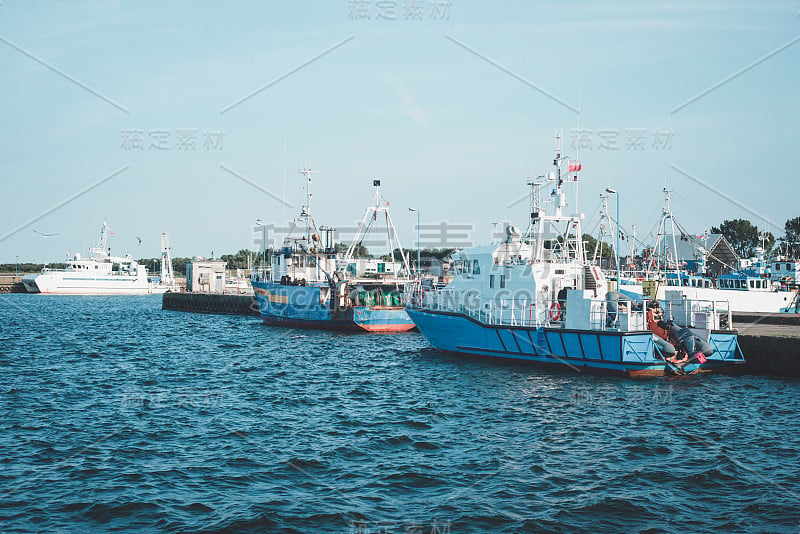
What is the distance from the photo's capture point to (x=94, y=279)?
115938mm

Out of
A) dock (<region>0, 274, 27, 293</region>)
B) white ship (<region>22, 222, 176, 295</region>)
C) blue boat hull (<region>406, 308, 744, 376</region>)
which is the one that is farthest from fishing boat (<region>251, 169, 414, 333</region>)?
dock (<region>0, 274, 27, 293</region>)

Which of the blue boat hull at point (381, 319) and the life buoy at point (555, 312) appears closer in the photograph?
the life buoy at point (555, 312)

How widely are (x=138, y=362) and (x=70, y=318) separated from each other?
3488 centimetres

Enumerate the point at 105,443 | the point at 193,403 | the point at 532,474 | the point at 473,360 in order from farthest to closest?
the point at 473,360, the point at 193,403, the point at 105,443, the point at 532,474

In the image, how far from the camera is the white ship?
11281 centimetres

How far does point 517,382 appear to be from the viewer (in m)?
23.3

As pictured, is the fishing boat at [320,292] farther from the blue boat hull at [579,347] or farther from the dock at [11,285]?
the dock at [11,285]

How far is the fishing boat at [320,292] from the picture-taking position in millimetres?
43250

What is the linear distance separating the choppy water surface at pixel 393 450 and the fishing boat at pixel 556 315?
0.97 metres

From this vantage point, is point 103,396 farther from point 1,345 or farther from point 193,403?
point 1,345

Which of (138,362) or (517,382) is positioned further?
(138,362)

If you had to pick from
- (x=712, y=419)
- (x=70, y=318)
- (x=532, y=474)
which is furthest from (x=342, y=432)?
(x=70, y=318)

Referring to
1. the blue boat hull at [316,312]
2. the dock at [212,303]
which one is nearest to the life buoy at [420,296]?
the blue boat hull at [316,312]

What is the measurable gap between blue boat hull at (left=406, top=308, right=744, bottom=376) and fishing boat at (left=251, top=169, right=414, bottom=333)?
1121cm
